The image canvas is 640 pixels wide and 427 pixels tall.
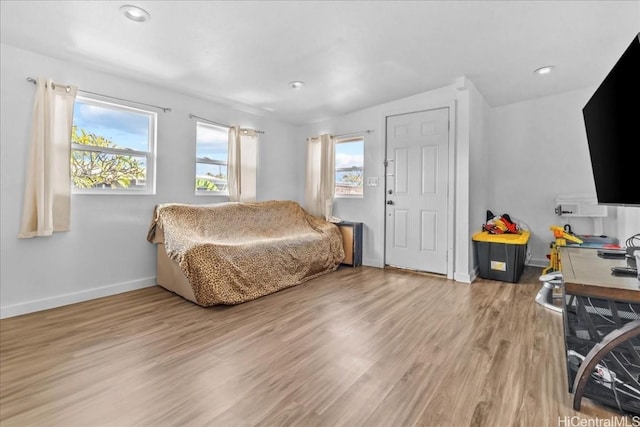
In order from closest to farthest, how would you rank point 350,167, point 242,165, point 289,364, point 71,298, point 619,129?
point 619,129, point 289,364, point 71,298, point 242,165, point 350,167

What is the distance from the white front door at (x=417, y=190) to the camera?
12.3 ft

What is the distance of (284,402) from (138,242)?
2.63 metres

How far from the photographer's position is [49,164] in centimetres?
259

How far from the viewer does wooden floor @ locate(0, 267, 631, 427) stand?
136 centimetres

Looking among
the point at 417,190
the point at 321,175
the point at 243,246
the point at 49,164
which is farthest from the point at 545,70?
the point at 49,164

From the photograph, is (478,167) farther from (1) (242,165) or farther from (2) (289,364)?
(2) (289,364)

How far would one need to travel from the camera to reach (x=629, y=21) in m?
2.31

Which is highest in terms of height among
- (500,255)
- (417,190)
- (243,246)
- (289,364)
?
(417,190)

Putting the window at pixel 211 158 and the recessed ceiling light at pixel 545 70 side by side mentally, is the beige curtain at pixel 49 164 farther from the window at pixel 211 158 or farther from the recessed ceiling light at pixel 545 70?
the recessed ceiling light at pixel 545 70

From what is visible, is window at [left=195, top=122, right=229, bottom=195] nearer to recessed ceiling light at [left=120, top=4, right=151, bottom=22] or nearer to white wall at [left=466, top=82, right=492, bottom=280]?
recessed ceiling light at [left=120, top=4, right=151, bottom=22]

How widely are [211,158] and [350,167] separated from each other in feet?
6.61

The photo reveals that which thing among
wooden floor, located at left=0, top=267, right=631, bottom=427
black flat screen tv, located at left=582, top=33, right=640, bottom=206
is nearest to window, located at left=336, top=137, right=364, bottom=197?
wooden floor, located at left=0, top=267, right=631, bottom=427

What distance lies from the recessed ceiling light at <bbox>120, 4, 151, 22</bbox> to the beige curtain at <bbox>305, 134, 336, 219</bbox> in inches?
112

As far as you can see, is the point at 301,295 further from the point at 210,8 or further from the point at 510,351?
the point at 210,8
